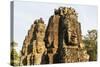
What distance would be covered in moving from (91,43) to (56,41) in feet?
1.73

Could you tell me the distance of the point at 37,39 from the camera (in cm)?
313

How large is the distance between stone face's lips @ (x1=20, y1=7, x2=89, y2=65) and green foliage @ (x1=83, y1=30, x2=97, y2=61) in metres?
0.07

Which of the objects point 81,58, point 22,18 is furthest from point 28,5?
point 81,58

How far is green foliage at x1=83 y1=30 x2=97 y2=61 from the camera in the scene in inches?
135

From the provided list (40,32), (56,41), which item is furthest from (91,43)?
(40,32)

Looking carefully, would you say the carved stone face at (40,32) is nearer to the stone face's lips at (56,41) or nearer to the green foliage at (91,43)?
the stone face's lips at (56,41)

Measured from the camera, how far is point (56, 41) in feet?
10.6

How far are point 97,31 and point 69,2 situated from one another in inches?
22.5

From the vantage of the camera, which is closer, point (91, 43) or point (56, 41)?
point (56, 41)

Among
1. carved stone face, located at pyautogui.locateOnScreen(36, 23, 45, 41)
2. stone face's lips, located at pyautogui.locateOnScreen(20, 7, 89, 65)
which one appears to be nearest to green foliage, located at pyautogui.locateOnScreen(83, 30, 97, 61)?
stone face's lips, located at pyautogui.locateOnScreen(20, 7, 89, 65)

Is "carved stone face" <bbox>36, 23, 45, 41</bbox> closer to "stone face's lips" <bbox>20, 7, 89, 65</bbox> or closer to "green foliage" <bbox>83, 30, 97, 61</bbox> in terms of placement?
"stone face's lips" <bbox>20, 7, 89, 65</bbox>

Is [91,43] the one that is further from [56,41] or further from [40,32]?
[40,32]
